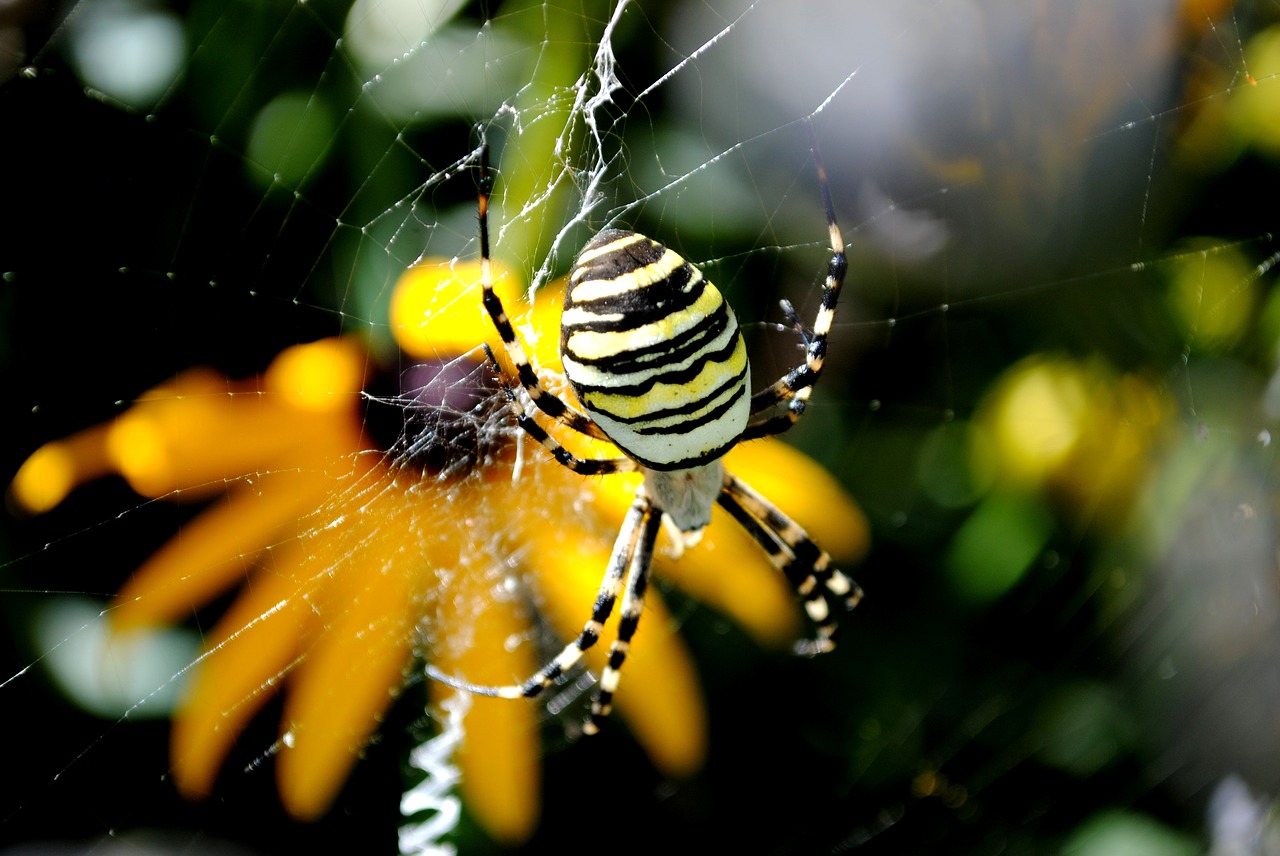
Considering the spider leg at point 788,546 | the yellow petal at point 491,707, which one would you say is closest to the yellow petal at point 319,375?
the yellow petal at point 491,707

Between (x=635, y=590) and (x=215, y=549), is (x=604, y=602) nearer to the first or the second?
(x=635, y=590)

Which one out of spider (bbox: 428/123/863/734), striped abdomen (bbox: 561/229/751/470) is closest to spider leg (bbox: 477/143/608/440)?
spider (bbox: 428/123/863/734)

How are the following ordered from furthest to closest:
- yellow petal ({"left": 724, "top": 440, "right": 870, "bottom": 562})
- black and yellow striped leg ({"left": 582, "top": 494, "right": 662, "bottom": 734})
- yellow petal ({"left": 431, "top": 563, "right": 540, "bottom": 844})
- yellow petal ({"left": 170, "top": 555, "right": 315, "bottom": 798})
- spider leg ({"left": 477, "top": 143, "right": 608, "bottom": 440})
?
yellow petal ({"left": 724, "top": 440, "right": 870, "bottom": 562}) < yellow petal ({"left": 431, "top": 563, "right": 540, "bottom": 844}) < black and yellow striped leg ({"left": 582, "top": 494, "right": 662, "bottom": 734}) < yellow petal ({"left": 170, "top": 555, "right": 315, "bottom": 798}) < spider leg ({"left": 477, "top": 143, "right": 608, "bottom": 440})

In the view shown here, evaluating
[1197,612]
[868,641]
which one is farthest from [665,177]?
[1197,612]

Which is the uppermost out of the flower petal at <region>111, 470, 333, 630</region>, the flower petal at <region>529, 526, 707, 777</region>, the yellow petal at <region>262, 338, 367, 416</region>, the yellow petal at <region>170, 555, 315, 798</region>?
the yellow petal at <region>262, 338, 367, 416</region>

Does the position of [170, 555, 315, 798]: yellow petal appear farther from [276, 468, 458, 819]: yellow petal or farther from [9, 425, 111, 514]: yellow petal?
[9, 425, 111, 514]: yellow petal

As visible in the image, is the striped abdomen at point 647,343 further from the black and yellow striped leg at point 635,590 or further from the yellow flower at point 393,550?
the black and yellow striped leg at point 635,590

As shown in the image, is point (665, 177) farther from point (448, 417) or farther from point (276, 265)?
point (276, 265)
